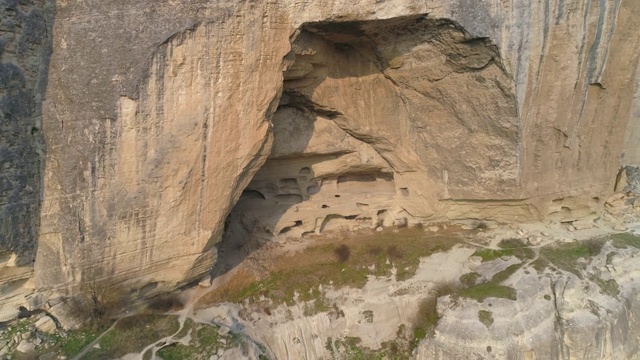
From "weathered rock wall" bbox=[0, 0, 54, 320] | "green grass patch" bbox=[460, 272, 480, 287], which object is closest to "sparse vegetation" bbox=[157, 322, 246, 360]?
"weathered rock wall" bbox=[0, 0, 54, 320]

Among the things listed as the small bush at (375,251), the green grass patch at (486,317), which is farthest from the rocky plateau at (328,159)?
the small bush at (375,251)

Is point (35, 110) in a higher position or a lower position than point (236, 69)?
lower

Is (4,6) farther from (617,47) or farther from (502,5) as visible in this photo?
(617,47)

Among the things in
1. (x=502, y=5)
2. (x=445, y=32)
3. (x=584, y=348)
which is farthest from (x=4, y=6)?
(x=584, y=348)

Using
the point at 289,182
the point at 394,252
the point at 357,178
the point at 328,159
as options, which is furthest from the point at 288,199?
the point at 394,252

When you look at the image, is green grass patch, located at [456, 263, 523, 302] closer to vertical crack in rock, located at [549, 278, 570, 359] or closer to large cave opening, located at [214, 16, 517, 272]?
vertical crack in rock, located at [549, 278, 570, 359]

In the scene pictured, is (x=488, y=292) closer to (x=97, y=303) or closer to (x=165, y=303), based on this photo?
(x=165, y=303)
